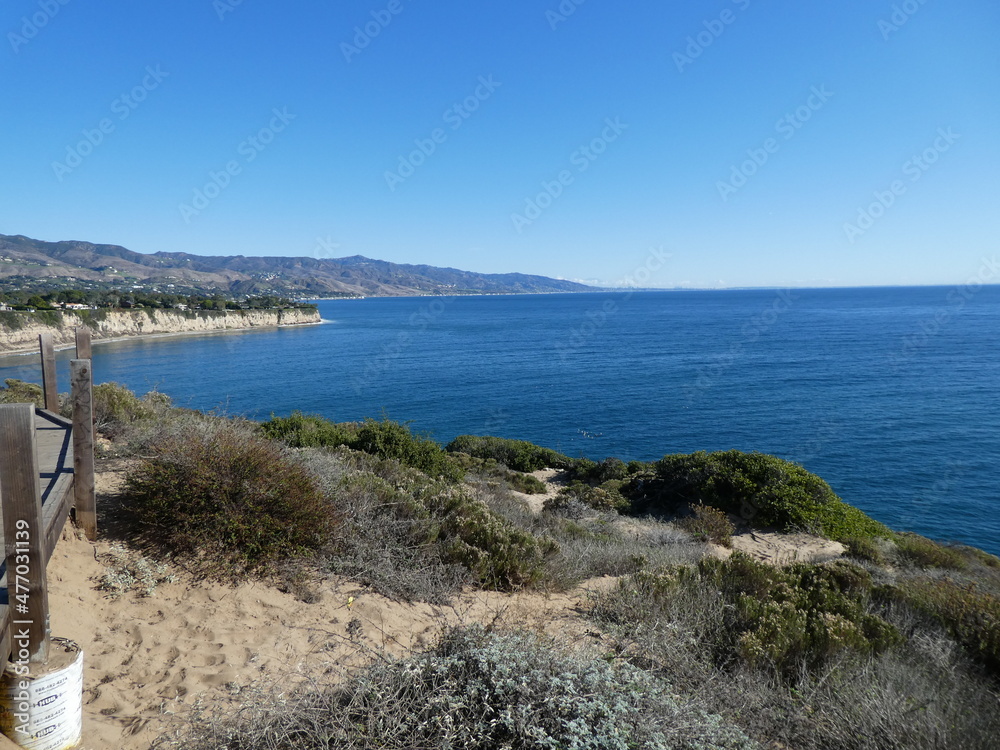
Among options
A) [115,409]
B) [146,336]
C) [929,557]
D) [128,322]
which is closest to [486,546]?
[115,409]

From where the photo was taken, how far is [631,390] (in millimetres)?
38375

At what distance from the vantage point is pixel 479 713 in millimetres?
2992

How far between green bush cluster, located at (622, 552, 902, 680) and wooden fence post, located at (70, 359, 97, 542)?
519 centimetres

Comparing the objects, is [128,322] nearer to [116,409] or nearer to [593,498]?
[116,409]

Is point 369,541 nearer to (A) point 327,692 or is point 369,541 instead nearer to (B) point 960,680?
(A) point 327,692

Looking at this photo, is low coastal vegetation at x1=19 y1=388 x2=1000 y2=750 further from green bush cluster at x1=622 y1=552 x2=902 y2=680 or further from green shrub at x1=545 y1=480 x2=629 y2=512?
green shrub at x1=545 y1=480 x2=629 y2=512

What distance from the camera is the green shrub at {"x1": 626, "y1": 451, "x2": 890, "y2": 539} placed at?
13.2 m

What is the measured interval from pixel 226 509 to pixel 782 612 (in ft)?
16.6

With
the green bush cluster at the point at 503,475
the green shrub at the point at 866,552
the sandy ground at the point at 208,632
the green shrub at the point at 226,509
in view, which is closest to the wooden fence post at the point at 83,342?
the green shrub at the point at 226,509

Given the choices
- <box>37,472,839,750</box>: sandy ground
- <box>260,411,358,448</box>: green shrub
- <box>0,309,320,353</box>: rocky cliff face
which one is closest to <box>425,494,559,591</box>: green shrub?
<box>37,472,839,750</box>: sandy ground

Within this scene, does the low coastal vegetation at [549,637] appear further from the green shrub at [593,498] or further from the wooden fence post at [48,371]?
the green shrub at [593,498]

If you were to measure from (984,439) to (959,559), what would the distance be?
20.7 metres

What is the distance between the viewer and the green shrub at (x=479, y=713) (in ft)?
9.24

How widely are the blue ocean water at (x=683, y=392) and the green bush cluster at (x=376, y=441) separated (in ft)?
8.55
